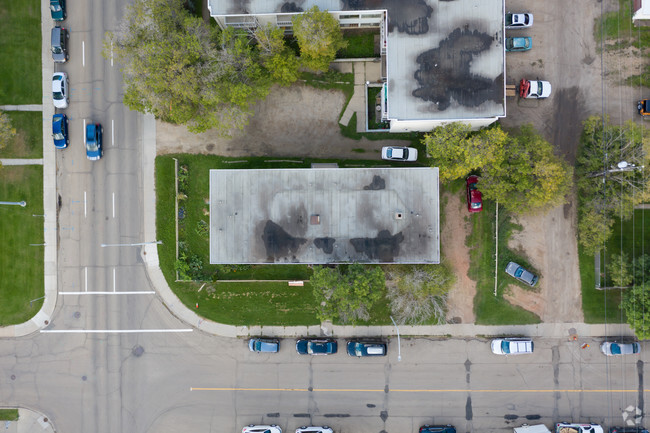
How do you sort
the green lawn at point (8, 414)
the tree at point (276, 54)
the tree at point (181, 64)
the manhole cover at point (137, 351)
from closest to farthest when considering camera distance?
the tree at point (181, 64), the tree at point (276, 54), the manhole cover at point (137, 351), the green lawn at point (8, 414)

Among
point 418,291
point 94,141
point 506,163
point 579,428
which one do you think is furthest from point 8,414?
point 579,428

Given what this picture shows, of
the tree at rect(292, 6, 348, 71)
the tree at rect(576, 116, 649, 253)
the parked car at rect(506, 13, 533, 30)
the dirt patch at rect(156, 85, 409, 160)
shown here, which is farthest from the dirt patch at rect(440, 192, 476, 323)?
the tree at rect(292, 6, 348, 71)

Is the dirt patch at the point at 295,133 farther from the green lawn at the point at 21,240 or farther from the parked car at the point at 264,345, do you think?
the parked car at the point at 264,345

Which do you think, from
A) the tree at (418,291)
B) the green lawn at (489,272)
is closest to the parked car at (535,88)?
the green lawn at (489,272)

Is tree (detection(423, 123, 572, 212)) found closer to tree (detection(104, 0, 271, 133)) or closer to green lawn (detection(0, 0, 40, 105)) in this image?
tree (detection(104, 0, 271, 133))

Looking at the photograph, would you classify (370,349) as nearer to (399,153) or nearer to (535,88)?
(399,153)

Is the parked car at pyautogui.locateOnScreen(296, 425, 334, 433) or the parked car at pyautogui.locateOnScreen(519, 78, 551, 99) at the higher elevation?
the parked car at pyautogui.locateOnScreen(519, 78, 551, 99)
